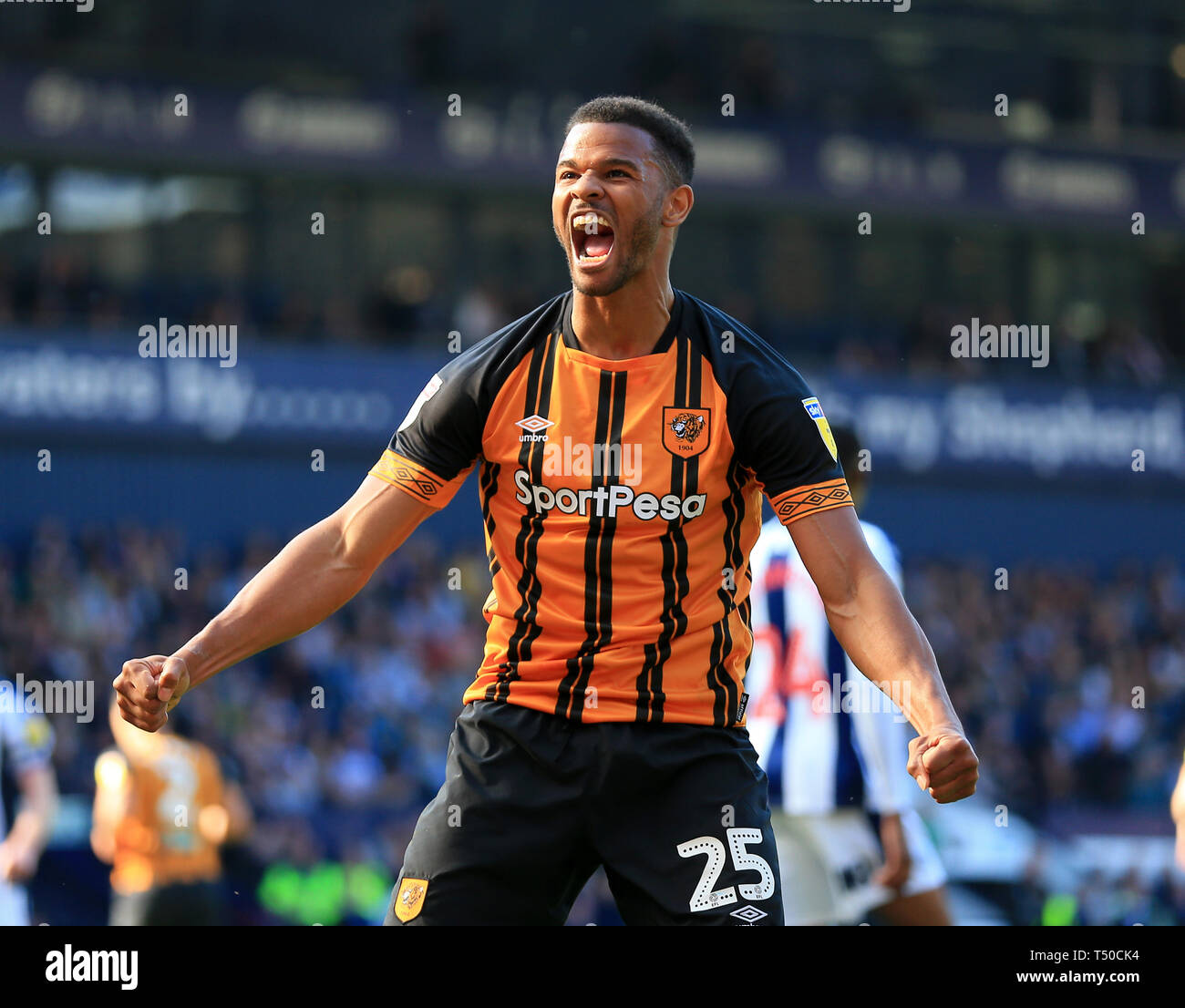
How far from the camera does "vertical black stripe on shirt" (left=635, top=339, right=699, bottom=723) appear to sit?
3.93 meters

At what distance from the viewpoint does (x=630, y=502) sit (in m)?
3.98

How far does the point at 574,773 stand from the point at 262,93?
16188 mm

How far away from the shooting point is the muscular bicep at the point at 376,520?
418 cm

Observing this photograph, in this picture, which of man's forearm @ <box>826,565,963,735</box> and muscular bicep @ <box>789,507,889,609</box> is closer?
man's forearm @ <box>826,565,963,735</box>

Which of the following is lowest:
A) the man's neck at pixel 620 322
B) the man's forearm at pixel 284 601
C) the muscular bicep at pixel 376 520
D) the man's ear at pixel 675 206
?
the man's forearm at pixel 284 601

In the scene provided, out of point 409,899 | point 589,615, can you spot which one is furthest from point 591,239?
point 409,899

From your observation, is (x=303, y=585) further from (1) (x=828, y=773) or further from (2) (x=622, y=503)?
(1) (x=828, y=773)

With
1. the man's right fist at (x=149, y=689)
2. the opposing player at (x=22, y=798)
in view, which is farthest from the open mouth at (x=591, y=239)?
the opposing player at (x=22, y=798)

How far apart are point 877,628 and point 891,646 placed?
0.18 ft

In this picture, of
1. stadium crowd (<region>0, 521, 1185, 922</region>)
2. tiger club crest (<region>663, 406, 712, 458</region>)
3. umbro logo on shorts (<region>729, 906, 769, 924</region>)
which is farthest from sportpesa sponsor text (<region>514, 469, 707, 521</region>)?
stadium crowd (<region>0, 521, 1185, 922</region>)

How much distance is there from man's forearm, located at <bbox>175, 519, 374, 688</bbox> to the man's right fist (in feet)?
0.28

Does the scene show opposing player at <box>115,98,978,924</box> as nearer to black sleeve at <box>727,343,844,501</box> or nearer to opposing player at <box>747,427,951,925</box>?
black sleeve at <box>727,343,844,501</box>

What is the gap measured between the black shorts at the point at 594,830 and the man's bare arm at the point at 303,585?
56 centimetres

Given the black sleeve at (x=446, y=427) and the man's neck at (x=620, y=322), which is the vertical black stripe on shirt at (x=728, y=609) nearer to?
the man's neck at (x=620, y=322)
